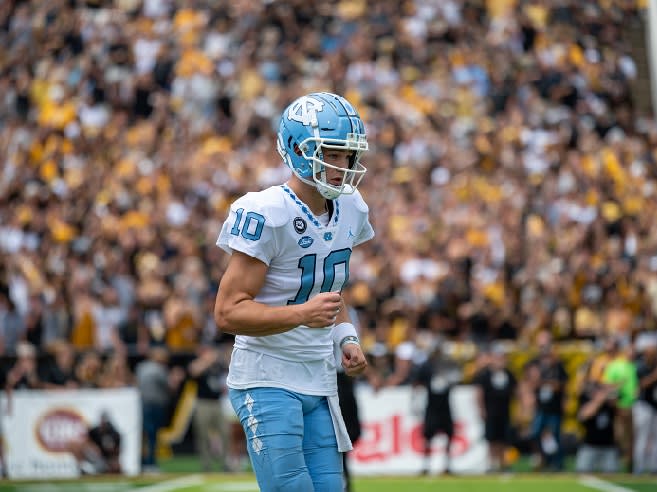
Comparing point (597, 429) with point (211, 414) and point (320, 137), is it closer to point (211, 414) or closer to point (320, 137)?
point (211, 414)

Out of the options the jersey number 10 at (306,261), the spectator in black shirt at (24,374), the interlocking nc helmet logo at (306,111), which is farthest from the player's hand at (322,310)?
the spectator in black shirt at (24,374)

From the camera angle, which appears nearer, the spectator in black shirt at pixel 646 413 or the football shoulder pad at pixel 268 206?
the football shoulder pad at pixel 268 206

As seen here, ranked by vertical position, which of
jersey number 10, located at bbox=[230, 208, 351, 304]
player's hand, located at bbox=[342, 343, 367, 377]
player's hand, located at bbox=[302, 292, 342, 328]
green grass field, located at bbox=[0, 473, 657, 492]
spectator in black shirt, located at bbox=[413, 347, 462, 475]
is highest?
jersey number 10, located at bbox=[230, 208, 351, 304]

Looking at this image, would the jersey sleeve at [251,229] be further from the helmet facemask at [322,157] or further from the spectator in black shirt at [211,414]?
the spectator in black shirt at [211,414]

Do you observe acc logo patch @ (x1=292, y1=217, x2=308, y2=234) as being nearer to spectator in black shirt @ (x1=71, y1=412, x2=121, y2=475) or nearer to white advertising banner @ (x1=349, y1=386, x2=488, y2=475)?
white advertising banner @ (x1=349, y1=386, x2=488, y2=475)

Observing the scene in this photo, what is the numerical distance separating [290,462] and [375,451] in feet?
31.0

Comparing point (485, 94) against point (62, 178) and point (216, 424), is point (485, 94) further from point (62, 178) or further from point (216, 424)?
point (216, 424)

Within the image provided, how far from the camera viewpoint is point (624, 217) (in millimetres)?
16969

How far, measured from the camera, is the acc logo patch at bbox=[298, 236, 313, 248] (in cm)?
518

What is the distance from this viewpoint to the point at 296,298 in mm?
5277

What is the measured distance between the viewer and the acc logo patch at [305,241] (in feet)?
17.0

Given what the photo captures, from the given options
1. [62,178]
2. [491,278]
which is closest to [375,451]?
[491,278]

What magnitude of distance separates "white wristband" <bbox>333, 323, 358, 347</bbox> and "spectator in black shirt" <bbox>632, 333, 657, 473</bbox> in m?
9.16

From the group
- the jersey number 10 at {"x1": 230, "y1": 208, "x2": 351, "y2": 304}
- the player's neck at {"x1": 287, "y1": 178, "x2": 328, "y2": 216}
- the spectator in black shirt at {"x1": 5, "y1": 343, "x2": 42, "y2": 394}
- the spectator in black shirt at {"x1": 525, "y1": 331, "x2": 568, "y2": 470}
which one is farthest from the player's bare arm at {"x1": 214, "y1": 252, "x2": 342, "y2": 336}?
the spectator in black shirt at {"x1": 5, "y1": 343, "x2": 42, "y2": 394}
